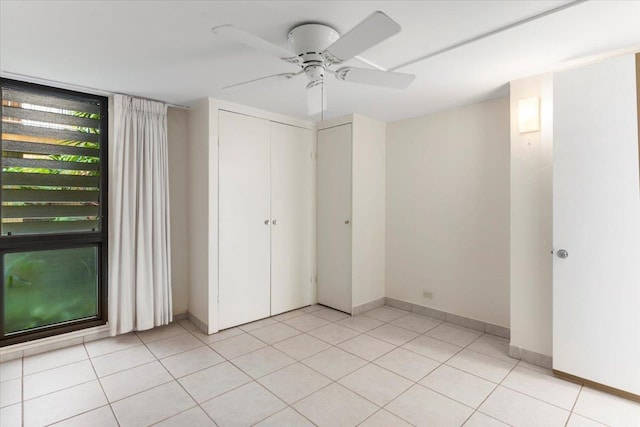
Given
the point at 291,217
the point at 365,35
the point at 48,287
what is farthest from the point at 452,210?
the point at 48,287

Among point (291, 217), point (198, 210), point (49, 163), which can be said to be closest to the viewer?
point (49, 163)

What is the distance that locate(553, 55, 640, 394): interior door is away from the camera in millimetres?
2086

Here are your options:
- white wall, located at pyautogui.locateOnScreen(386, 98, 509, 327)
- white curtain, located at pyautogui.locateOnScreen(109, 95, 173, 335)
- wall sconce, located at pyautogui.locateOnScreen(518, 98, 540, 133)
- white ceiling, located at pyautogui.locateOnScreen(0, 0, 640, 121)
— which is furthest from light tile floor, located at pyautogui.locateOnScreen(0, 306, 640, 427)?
white ceiling, located at pyautogui.locateOnScreen(0, 0, 640, 121)

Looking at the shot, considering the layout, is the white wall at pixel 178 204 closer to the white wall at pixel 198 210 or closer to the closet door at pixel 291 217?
the white wall at pixel 198 210

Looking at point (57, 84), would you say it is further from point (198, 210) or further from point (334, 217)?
point (334, 217)

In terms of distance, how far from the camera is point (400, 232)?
389 cm

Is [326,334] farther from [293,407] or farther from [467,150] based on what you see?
[467,150]

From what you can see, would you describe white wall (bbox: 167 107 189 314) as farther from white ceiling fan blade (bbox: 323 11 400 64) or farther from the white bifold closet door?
white ceiling fan blade (bbox: 323 11 400 64)

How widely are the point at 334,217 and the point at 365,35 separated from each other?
260 cm

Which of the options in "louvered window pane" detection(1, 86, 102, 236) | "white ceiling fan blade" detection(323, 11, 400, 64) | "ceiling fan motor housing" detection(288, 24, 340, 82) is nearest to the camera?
"white ceiling fan blade" detection(323, 11, 400, 64)

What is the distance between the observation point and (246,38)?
1521mm

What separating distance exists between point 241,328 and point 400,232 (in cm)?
211

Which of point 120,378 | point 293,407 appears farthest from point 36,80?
point 293,407

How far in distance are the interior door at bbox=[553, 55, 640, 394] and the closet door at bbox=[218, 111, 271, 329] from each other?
263 centimetres
